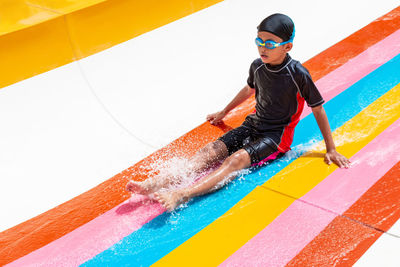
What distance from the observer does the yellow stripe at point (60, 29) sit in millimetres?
3018

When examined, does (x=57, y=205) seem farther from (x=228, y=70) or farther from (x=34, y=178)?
(x=228, y=70)

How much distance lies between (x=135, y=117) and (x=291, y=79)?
1350mm

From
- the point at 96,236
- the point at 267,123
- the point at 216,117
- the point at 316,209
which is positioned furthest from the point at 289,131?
the point at 96,236

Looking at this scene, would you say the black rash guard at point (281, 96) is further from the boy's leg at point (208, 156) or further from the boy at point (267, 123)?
the boy's leg at point (208, 156)

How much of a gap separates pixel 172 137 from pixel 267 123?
0.78 m

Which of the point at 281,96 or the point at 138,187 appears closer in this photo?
the point at 138,187

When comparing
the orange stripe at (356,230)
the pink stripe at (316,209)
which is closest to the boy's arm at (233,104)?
the pink stripe at (316,209)

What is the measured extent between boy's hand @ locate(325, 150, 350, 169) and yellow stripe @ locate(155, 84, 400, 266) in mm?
34

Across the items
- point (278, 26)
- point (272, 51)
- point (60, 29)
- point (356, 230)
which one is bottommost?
point (356, 230)

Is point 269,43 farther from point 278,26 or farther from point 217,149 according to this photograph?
point 217,149

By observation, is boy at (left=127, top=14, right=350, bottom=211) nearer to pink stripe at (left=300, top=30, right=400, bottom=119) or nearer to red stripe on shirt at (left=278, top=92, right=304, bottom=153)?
red stripe on shirt at (left=278, top=92, right=304, bottom=153)

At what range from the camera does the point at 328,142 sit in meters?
2.43

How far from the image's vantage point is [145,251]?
2.04m

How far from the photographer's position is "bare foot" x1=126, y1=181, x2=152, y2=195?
7.45 feet
